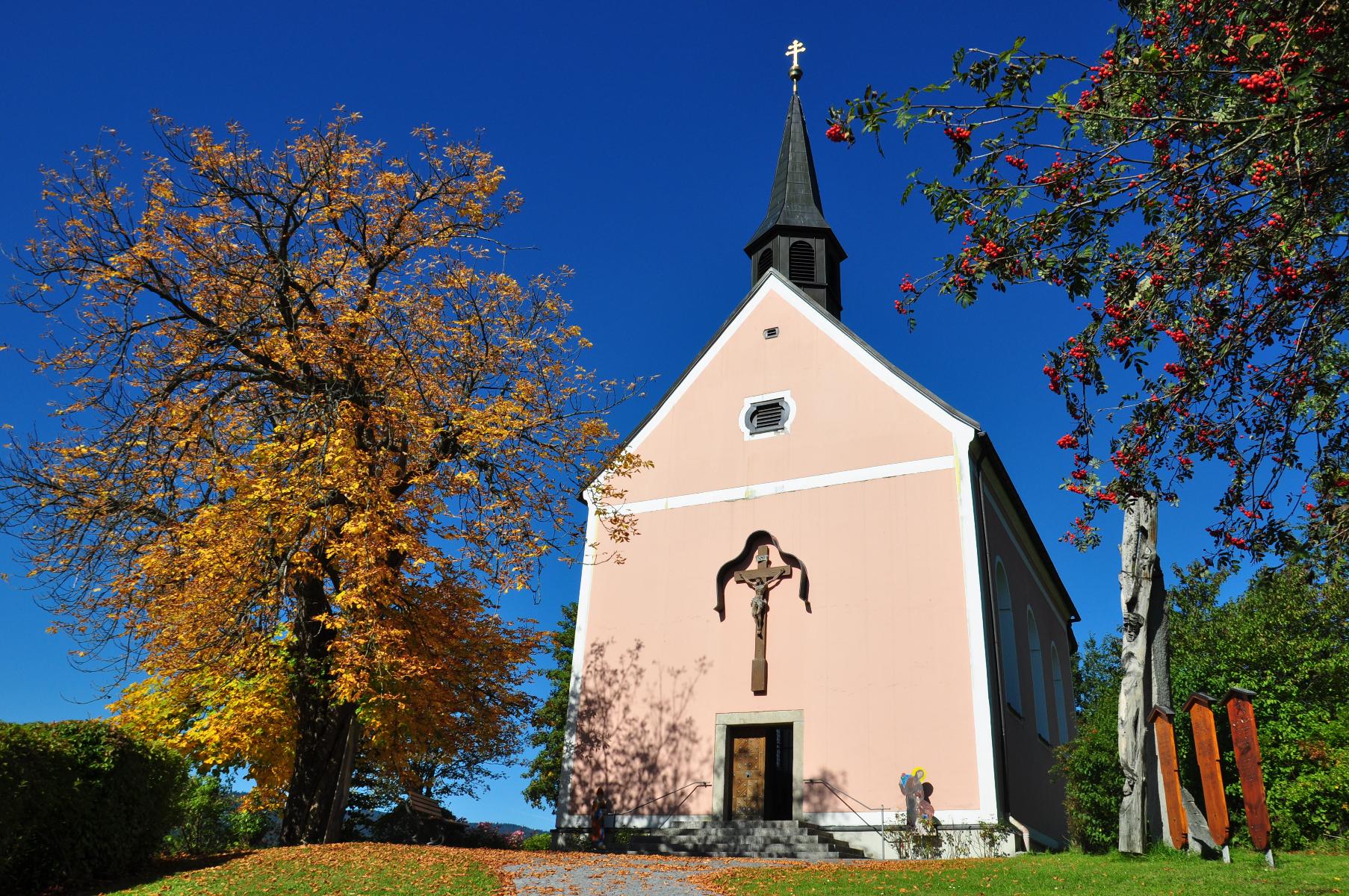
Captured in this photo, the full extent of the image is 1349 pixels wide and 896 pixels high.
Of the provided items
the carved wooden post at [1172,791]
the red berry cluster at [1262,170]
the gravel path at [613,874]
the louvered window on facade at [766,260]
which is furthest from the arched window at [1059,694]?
the red berry cluster at [1262,170]

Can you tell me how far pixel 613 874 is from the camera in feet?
37.5

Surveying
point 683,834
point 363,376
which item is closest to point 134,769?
point 363,376

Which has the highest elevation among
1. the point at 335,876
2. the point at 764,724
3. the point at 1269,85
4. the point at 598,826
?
the point at 1269,85

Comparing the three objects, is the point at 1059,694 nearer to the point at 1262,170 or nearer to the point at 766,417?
the point at 766,417

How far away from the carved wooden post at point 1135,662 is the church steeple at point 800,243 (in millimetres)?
11105

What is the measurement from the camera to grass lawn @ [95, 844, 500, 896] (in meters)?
9.76

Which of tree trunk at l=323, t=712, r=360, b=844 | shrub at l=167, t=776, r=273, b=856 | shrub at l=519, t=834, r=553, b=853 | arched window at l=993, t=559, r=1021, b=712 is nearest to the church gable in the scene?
arched window at l=993, t=559, r=1021, b=712

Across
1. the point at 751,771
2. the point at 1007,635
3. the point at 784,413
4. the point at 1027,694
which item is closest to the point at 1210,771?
the point at 751,771

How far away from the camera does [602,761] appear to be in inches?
719

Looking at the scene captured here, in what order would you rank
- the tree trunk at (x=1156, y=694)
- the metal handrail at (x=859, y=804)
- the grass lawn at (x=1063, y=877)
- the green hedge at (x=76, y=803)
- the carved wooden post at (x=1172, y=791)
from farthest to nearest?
the metal handrail at (x=859, y=804) → the tree trunk at (x=1156, y=694) → the carved wooden post at (x=1172, y=791) → the green hedge at (x=76, y=803) → the grass lawn at (x=1063, y=877)

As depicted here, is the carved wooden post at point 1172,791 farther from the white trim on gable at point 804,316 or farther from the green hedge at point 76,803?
the green hedge at point 76,803

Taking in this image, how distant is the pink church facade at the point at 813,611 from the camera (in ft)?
51.5

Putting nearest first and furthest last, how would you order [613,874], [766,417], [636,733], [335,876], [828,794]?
1. [335,876]
2. [613,874]
3. [828,794]
4. [636,733]
5. [766,417]

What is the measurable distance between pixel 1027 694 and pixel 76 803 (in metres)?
17.1
